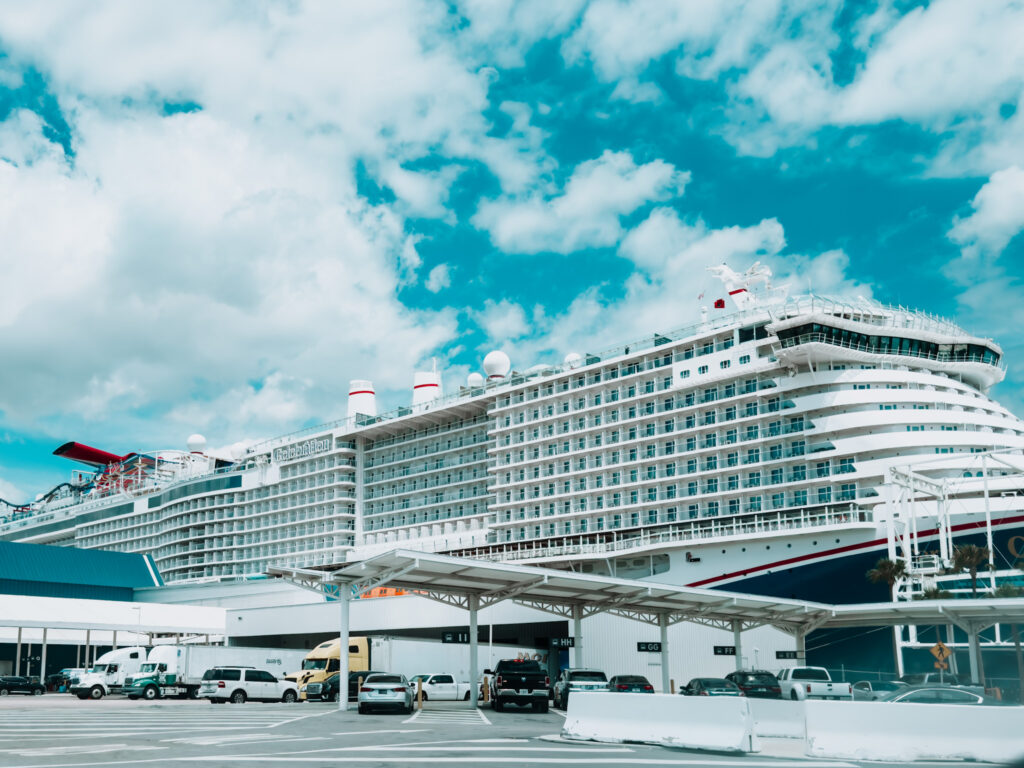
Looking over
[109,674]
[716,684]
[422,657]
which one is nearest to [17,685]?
[109,674]

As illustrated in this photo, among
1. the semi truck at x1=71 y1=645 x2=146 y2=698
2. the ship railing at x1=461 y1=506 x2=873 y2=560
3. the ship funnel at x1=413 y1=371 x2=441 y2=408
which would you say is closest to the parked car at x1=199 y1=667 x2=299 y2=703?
the semi truck at x1=71 y1=645 x2=146 y2=698

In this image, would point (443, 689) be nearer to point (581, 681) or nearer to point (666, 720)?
point (581, 681)

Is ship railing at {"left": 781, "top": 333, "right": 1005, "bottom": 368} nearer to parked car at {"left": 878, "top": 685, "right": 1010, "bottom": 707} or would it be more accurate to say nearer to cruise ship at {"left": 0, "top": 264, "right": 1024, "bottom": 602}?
cruise ship at {"left": 0, "top": 264, "right": 1024, "bottom": 602}

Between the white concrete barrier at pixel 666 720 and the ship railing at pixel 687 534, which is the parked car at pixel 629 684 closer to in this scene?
the white concrete barrier at pixel 666 720

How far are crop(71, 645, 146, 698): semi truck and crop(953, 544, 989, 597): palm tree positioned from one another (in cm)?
3992

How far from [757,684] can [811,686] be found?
2212 millimetres

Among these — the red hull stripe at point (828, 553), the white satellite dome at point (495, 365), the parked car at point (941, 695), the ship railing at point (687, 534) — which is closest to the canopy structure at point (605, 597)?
the red hull stripe at point (828, 553)

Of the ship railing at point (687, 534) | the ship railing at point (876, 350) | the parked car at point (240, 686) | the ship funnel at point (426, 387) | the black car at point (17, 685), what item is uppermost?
the ship funnel at point (426, 387)

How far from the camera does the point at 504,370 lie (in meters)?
84.4

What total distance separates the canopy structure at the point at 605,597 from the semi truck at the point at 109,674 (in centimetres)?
1326

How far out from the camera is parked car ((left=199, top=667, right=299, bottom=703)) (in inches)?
1505

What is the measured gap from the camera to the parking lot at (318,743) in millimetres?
15125

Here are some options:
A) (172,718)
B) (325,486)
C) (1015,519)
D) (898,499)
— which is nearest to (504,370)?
(325,486)

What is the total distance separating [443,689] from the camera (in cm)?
4278
